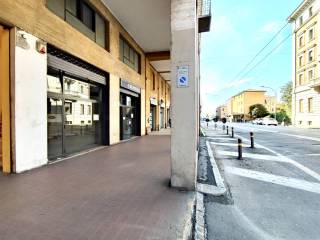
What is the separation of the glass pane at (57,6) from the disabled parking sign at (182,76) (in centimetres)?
513

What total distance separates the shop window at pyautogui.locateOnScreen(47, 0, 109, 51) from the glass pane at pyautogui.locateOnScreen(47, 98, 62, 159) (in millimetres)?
2952

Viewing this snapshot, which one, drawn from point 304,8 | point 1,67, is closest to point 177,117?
point 1,67

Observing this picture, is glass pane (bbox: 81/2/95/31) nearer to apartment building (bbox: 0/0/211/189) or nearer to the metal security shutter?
apartment building (bbox: 0/0/211/189)

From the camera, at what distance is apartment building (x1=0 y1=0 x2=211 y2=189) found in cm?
486

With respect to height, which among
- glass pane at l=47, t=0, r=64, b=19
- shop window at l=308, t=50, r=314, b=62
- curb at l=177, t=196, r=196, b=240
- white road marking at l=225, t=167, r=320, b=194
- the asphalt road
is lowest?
the asphalt road

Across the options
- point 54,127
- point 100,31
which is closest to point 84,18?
point 100,31

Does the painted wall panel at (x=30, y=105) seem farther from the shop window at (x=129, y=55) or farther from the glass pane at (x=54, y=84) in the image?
the shop window at (x=129, y=55)

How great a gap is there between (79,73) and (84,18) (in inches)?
95.7

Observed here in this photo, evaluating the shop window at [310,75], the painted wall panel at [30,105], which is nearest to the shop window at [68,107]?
the painted wall panel at [30,105]

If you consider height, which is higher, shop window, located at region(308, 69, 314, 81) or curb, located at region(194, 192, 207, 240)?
shop window, located at region(308, 69, 314, 81)

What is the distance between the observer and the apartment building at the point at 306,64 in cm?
3484

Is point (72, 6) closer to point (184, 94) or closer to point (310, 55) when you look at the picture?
point (184, 94)

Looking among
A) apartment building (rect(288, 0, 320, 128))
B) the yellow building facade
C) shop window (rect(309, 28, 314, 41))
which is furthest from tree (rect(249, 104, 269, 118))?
shop window (rect(309, 28, 314, 41))

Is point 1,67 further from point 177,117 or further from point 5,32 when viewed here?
point 177,117
